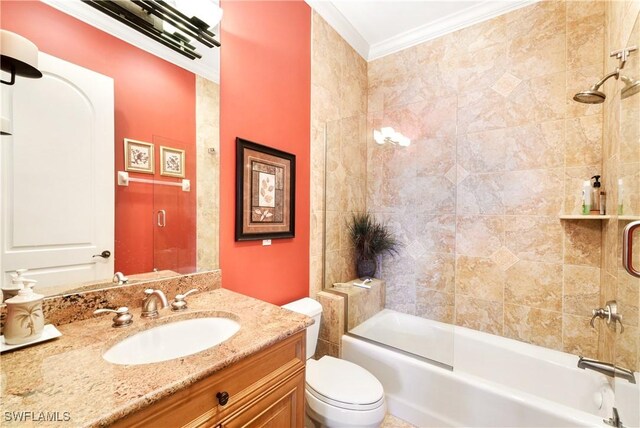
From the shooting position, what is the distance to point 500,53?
6.61 feet

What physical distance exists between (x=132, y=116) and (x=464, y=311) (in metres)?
2.56

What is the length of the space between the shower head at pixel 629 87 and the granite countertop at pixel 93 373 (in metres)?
1.64

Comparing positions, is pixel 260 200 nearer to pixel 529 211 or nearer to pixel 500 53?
pixel 529 211

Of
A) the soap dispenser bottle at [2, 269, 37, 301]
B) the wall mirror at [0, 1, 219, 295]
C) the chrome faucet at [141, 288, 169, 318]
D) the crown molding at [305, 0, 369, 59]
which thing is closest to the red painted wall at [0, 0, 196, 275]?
the wall mirror at [0, 1, 219, 295]

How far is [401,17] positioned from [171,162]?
7.23ft

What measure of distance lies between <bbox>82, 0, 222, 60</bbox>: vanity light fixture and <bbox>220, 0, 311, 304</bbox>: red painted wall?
138mm

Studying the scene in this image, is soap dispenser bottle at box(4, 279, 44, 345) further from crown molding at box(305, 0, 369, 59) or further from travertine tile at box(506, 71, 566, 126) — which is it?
travertine tile at box(506, 71, 566, 126)

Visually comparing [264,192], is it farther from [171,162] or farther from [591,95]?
[591,95]

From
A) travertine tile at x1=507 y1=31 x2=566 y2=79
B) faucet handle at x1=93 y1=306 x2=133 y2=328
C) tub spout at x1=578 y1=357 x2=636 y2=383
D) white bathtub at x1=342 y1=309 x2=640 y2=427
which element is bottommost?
white bathtub at x1=342 y1=309 x2=640 y2=427

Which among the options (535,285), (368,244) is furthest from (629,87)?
(368,244)

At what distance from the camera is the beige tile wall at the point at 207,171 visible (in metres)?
1.33

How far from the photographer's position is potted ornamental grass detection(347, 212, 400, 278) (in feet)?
7.88

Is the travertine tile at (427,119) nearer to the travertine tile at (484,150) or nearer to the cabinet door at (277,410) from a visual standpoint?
the travertine tile at (484,150)

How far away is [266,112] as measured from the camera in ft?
5.54
